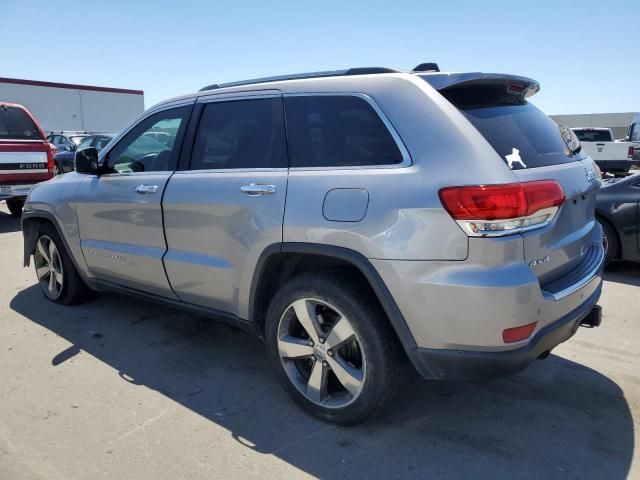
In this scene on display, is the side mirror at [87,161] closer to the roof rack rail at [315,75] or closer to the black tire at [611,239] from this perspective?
the roof rack rail at [315,75]

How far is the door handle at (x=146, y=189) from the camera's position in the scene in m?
3.66

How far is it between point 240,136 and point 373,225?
48.8 inches

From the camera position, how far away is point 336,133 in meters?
2.87

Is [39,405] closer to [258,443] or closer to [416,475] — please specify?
[258,443]

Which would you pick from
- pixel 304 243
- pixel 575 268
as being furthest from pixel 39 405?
pixel 575 268

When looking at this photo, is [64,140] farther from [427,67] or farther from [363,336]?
[363,336]

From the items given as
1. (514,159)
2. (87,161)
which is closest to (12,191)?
(87,161)

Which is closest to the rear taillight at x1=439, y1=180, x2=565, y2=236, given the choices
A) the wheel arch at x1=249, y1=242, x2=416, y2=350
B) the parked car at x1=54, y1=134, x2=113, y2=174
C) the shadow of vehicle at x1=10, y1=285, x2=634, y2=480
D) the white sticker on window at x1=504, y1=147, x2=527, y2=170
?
the white sticker on window at x1=504, y1=147, x2=527, y2=170

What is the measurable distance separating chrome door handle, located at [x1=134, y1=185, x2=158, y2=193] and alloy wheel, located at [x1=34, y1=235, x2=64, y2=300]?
1542 mm

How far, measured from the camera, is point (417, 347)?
251cm

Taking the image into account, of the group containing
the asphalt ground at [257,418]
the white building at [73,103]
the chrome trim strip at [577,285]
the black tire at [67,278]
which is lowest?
the asphalt ground at [257,418]

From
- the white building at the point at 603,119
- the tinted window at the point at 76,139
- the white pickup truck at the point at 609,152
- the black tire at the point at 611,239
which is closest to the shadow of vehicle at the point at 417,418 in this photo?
the black tire at the point at 611,239

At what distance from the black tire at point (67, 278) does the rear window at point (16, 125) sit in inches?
215

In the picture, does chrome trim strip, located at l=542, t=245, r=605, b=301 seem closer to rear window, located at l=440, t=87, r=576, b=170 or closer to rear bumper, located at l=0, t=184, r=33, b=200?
rear window, located at l=440, t=87, r=576, b=170
